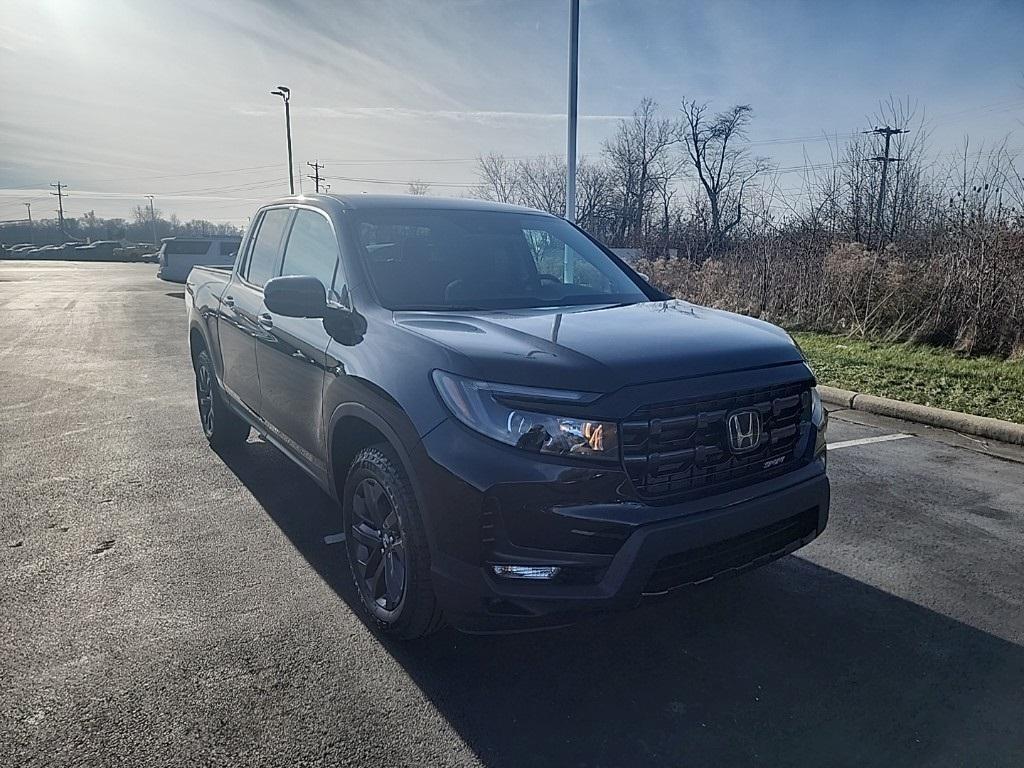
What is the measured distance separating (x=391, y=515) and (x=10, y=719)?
145 cm

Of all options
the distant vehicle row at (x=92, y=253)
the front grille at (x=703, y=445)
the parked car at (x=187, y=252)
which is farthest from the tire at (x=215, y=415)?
the distant vehicle row at (x=92, y=253)

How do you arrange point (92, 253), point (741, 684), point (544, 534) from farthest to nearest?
1. point (92, 253)
2. point (741, 684)
3. point (544, 534)

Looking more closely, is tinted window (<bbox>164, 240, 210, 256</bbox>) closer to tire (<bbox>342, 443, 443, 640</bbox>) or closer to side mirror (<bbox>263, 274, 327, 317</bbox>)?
side mirror (<bbox>263, 274, 327, 317</bbox>)

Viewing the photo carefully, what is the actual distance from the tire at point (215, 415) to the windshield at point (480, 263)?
2.37 m

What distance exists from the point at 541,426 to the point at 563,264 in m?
1.96

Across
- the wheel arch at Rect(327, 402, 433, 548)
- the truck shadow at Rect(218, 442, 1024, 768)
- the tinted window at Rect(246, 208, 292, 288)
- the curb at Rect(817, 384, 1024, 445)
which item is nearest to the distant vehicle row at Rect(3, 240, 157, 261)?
the tinted window at Rect(246, 208, 292, 288)

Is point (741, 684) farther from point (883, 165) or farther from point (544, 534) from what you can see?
point (883, 165)

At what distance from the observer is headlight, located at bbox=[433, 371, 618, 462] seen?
241 cm

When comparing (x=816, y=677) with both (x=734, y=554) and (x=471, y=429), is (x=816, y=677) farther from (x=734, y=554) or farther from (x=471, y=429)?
(x=471, y=429)

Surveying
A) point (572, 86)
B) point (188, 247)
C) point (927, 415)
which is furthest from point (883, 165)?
point (188, 247)

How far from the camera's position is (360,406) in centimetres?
296

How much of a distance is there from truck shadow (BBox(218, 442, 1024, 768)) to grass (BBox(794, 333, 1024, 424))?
414 cm

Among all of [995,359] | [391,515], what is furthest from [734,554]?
[995,359]

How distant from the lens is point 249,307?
4492 mm
